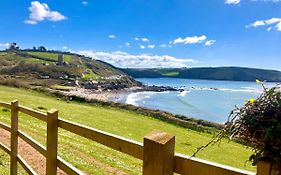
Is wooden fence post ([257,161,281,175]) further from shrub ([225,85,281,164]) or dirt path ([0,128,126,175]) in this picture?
dirt path ([0,128,126,175])

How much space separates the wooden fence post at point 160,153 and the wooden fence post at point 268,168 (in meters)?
0.78

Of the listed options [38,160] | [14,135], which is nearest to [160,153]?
[14,135]

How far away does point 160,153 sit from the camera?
266 cm

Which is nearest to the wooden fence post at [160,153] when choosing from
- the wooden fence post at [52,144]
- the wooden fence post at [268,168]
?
the wooden fence post at [268,168]

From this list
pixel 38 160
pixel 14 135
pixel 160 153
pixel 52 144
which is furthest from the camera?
pixel 38 160

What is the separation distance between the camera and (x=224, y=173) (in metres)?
2.27

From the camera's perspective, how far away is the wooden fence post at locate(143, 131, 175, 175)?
264 centimetres

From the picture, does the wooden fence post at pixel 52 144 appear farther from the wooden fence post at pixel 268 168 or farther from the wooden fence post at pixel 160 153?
the wooden fence post at pixel 268 168

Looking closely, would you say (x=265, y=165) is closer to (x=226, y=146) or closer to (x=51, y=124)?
(x=51, y=124)

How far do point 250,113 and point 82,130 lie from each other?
2654 mm

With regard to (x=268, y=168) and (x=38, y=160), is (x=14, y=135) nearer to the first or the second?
(x=38, y=160)

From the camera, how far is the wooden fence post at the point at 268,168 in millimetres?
1937

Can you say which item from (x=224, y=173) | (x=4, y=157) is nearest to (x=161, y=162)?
(x=224, y=173)

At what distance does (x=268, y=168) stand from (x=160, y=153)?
895 mm
